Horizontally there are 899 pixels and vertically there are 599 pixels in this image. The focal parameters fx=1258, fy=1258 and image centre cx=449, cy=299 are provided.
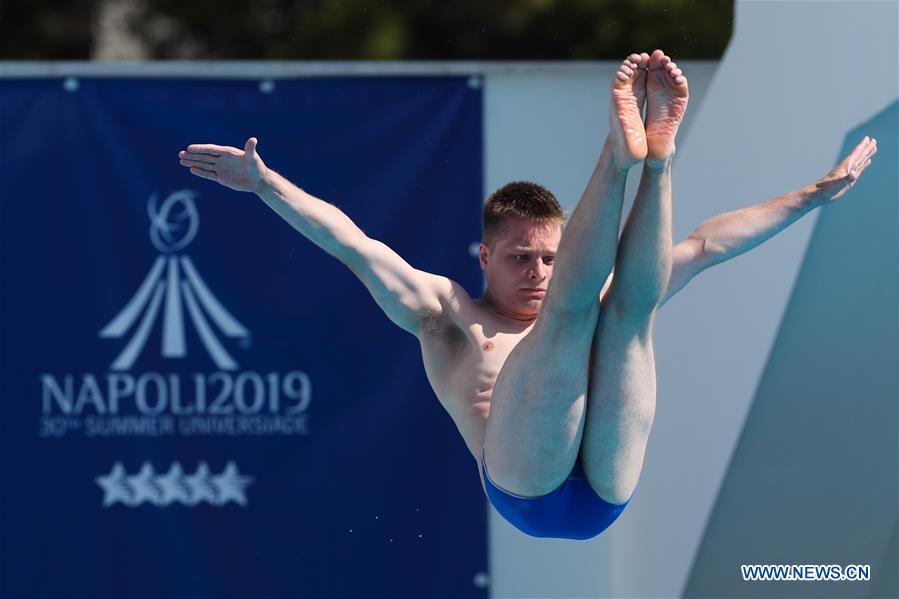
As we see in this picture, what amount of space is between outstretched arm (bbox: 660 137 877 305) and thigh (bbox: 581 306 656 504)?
52 cm

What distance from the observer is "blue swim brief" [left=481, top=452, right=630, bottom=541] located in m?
4.08

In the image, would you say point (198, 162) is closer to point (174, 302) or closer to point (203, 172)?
point (203, 172)

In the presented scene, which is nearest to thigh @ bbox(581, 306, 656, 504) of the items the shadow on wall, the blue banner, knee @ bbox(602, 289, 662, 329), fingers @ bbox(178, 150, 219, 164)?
knee @ bbox(602, 289, 662, 329)

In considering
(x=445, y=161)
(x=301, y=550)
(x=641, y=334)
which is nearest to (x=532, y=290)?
(x=641, y=334)

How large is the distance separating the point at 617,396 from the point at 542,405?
0.24 m

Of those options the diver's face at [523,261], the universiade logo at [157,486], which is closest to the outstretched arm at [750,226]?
the diver's face at [523,261]

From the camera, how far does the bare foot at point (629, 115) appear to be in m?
3.47

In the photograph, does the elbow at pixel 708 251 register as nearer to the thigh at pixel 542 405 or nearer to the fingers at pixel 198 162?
the thigh at pixel 542 405

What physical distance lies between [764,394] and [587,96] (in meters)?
1.61

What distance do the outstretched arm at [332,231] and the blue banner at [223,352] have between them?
1.59 meters

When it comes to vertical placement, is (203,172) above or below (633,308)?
above

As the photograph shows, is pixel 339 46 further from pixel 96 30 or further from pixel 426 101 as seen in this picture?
pixel 426 101

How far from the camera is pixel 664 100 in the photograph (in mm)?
3648

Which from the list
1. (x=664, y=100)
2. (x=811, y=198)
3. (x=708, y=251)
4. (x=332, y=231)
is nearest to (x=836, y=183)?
(x=811, y=198)
